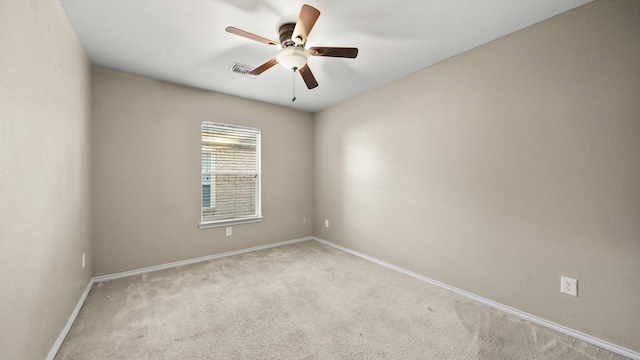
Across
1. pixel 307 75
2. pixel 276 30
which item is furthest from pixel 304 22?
pixel 307 75

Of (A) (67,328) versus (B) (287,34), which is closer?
(A) (67,328)

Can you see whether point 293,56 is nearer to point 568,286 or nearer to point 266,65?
point 266,65

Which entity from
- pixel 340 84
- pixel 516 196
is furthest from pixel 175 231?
pixel 516 196

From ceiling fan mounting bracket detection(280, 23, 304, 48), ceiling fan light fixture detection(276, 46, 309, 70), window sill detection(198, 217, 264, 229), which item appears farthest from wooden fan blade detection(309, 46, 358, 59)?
window sill detection(198, 217, 264, 229)

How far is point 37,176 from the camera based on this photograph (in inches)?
55.6

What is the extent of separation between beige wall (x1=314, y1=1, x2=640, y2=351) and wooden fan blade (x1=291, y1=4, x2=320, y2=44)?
5.26ft

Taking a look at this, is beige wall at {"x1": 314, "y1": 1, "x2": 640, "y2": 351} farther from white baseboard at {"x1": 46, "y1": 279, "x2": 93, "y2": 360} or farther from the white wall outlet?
white baseboard at {"x1": 46, "y1": 279, "x2": 93, "y2": 360}

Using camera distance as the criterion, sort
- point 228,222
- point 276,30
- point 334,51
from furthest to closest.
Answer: point 228,222, point 276,30, point 334,51

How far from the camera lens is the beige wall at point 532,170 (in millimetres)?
1608

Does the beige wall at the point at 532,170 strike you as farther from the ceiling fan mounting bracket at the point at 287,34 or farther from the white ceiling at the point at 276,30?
the ceiling fan mounting bracket at the point at 287,34

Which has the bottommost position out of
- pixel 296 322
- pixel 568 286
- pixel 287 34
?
pixel 296 322

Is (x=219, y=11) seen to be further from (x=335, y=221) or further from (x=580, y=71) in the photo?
(x=335, y=221)

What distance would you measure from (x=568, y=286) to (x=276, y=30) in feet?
9.78

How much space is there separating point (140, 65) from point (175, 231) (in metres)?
1.95
